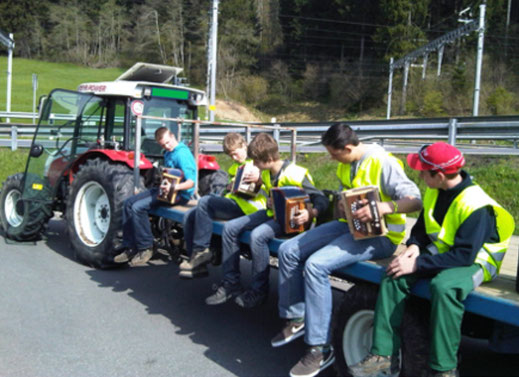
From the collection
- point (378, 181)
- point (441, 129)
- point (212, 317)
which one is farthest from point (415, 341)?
point (441, 129)

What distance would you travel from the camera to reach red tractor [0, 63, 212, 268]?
21.3 feet

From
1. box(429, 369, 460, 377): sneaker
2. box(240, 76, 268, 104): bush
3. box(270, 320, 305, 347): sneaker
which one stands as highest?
box(240, 76, 268, 104): bush

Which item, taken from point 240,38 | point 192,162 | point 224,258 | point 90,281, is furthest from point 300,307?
point 240,38

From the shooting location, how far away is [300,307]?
379 cm

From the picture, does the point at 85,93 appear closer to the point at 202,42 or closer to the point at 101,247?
the point at 101,247

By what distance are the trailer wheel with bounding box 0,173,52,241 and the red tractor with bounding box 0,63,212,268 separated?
0.04 feet

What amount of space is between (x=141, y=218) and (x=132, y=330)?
135cm

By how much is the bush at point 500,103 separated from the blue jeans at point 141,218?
32.8 m

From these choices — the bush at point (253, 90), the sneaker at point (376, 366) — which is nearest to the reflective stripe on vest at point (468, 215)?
the sneaker at point (376, 366)

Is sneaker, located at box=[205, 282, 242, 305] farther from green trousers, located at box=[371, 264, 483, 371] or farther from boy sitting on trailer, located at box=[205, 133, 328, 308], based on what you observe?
green trousers, located at box=[371, 264, 483, 371]

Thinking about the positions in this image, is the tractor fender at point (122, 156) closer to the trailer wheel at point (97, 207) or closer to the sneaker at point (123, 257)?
the trailer wheel at point (97, 207)

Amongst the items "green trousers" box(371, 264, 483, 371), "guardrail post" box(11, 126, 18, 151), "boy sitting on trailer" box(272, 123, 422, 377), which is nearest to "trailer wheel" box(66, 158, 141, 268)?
"boy sitting on trailer" box(272, 123, 422, 377)

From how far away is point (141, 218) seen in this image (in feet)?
18.6

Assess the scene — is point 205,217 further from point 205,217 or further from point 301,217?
point 301,217
